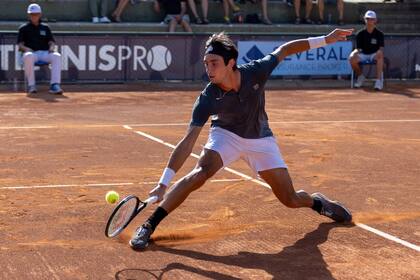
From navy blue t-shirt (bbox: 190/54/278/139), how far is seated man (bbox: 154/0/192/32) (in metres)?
17.6

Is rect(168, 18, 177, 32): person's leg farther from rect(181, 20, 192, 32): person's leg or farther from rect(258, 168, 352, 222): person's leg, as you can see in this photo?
rect(258, 168, 352, 222): person's leg

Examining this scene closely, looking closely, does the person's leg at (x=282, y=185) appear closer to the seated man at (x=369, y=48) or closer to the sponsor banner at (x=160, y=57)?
the sponsor banner at (x=160, y=57)

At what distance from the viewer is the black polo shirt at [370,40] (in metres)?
22.2

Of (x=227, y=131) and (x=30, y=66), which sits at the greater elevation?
(x=227, y=131)

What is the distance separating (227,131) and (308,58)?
1571cm

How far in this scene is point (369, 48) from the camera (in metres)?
22.4

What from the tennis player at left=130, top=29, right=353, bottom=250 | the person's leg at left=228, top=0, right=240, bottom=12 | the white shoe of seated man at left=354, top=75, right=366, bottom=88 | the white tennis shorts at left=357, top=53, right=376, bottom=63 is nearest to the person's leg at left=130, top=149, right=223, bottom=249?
the tennis player at left=130, top=29, right=353, bottom=250

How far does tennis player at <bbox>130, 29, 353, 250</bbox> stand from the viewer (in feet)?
24.0

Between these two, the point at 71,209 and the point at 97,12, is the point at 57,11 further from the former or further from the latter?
the point at 71,209

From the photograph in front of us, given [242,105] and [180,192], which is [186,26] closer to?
[242,105]

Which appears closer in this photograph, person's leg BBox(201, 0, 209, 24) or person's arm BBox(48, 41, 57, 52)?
person's arm BBox(48, 41, 57, 52)

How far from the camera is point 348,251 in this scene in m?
7.41

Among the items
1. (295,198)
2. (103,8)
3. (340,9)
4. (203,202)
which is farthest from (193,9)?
(295,198)

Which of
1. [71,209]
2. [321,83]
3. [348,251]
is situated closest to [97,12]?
[321,83]
